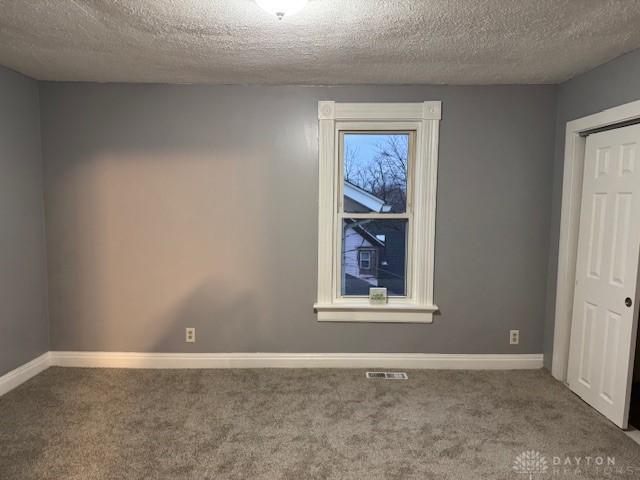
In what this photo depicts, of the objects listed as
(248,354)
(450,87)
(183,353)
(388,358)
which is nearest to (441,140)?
(450,87)

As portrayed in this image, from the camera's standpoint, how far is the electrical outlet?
3.46 meters

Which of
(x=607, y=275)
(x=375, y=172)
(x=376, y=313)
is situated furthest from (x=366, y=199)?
(x=607, y=275)

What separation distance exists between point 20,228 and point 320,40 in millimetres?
2683

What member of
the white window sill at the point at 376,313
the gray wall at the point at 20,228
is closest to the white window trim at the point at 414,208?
the white window sill at the point at 376,313

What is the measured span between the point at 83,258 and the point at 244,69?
6.79ft

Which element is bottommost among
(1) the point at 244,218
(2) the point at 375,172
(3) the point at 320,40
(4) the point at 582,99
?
(1) the point at 244,218

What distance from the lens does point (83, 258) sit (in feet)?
11.1

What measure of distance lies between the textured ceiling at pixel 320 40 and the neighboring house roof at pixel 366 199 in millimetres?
854

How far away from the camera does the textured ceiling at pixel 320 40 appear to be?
6.49 feet

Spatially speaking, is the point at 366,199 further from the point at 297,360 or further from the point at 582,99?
the point at 582,99

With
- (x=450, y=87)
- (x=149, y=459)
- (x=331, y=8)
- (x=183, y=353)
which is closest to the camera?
(x=331, y=8)

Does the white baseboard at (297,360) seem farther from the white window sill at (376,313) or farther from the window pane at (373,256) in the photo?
the window pane at (373,256)

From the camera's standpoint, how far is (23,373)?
314 cm

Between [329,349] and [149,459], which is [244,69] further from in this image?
[149,459]
